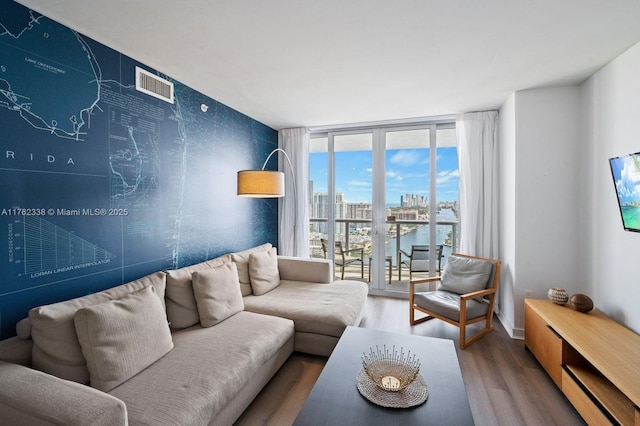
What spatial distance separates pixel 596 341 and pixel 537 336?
570 millimetres

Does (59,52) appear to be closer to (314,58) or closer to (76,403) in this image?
(314,58)

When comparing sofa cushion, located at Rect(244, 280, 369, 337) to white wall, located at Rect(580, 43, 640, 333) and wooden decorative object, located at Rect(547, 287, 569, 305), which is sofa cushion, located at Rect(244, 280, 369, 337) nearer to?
wooden decorative object, located at Rect(547, 287, 569, 305)

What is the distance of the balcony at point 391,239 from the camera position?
14.0 feet

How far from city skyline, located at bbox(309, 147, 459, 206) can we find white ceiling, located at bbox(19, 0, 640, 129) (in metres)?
1.19

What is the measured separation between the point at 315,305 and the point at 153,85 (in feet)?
8.19

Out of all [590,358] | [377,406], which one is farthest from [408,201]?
[377,406]

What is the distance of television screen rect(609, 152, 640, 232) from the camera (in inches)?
80.8

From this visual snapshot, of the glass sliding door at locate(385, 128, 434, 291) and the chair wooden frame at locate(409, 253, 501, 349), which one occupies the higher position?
the glass sliding door at locate(385, 128, 434, 291)

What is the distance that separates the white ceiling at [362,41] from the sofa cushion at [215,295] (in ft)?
5.95

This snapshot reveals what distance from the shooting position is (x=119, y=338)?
1680 millimetres

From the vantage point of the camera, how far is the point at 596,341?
79.1 inches

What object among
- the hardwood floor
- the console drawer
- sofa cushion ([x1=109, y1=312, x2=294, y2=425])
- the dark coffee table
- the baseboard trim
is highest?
sofa cushion ([x1=109, y1=312, x2=294, y2=425])

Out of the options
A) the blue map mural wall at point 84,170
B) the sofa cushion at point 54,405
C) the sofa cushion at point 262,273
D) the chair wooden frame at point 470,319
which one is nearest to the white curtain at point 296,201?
the sofa cushion at point 262,273

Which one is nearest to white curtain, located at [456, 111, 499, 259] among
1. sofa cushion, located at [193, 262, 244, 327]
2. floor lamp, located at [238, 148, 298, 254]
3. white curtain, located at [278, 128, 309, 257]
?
white curtain, located at [278, 128, 309, 257]
